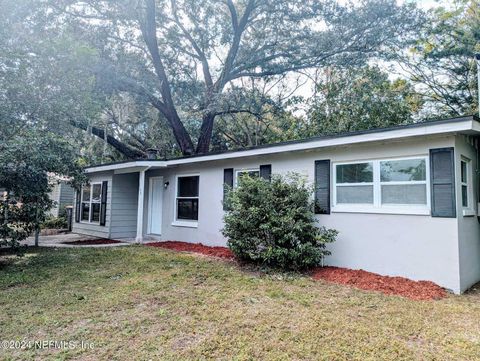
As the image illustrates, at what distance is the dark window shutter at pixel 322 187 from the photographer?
6.39 m

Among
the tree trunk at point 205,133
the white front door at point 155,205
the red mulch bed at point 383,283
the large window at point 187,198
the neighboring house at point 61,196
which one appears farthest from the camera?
the neighboring house at point 61,196

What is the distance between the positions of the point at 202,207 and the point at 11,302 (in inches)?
210

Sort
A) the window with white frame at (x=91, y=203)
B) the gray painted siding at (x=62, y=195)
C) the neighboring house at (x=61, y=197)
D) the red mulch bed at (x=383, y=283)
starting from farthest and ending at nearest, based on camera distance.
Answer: the gray painted siding at (x=62, y=195), the neighboring house at (x=61, y=197), the window with white frame at (x=91, y=203), the red mulch bed at (x=383, y=283)

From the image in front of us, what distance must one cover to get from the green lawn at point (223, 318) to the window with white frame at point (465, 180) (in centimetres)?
168

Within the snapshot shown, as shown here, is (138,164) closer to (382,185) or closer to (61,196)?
(382,185)

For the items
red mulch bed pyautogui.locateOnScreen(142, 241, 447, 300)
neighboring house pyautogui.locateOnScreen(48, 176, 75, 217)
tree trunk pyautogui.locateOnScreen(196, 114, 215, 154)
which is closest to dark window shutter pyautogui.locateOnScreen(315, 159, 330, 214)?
red mulch bed pyautogui.locateOnScreen(142, 241, 447, 300)

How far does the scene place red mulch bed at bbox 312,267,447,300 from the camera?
469cm

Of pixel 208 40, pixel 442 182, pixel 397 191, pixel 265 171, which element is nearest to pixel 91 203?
pixel 265 171

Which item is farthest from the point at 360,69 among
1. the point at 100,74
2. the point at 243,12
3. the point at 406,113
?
the point at 100,74

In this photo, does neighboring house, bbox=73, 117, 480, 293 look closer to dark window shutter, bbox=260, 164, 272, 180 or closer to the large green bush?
dark window shutter, bbox=260, 164, 272, 180

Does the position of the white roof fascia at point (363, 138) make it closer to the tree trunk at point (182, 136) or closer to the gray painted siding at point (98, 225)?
the gray painted siding at point (98, 225)

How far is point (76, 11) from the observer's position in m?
11.7

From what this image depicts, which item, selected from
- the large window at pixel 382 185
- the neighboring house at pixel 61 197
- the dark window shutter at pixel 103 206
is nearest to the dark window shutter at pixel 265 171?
the large window at pixel 382 185

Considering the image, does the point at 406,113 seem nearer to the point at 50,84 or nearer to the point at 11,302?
the point at 50,84
